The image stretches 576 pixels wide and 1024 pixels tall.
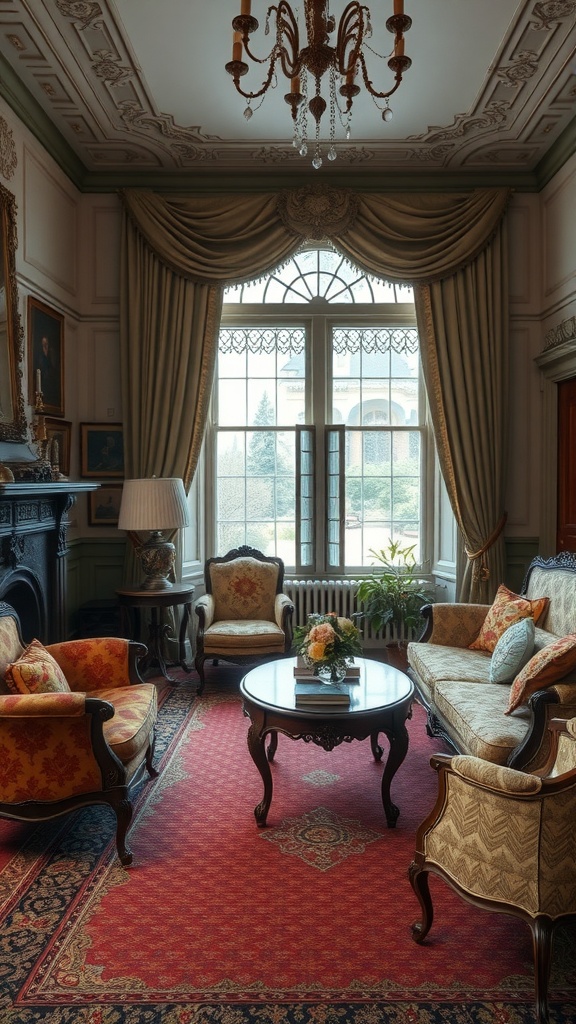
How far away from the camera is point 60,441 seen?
4.76 m

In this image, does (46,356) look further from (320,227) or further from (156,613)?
(320,227)

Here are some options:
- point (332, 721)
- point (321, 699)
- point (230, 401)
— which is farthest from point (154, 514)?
point (332, 721)

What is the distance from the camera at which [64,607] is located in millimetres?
4207

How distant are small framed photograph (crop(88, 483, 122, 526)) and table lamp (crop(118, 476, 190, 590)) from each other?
0.66 metres

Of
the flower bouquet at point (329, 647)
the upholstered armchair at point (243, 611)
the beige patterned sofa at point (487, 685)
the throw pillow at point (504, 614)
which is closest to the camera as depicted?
the beige patterned sofa at point (487, 685)

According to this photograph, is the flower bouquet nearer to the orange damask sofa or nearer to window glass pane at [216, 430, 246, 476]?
the orange damask sofa

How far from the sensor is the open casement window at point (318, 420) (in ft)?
17.5

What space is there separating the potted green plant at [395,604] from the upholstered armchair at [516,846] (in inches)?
114

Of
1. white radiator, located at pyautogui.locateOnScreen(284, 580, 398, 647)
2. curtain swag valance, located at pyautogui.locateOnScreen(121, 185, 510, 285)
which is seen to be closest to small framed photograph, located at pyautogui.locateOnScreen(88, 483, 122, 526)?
white radiator, located at pyautogui.locateOnScreen(284, 580, 398, 647)

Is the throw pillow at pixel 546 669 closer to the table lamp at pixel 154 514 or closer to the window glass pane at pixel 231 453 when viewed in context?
the table lamp at pixel 154 514

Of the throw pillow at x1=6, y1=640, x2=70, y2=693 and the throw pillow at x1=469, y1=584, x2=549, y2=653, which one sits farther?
the throw pillow at x1=469, y1=584, x2=549, y2=653

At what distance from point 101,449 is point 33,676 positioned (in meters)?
2.83

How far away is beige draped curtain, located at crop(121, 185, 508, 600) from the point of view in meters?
4.97

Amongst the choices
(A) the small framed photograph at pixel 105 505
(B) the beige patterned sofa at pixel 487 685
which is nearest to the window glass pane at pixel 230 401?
(A) the small framed photograph at pixel 105 505
